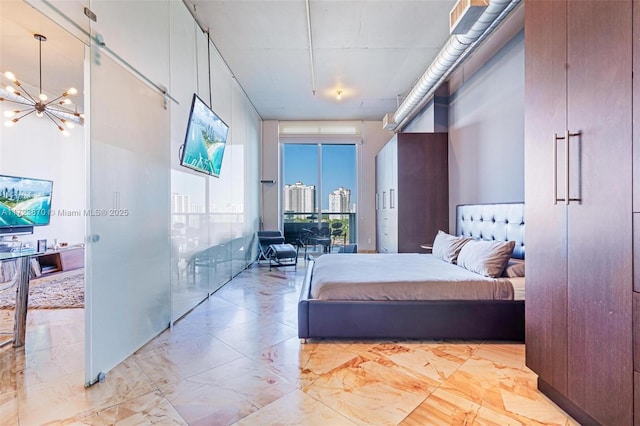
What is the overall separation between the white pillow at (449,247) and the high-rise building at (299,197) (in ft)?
13.7

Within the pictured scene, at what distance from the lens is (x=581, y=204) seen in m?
1.35

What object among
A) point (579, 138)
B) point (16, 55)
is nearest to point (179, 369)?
point (579, 138)

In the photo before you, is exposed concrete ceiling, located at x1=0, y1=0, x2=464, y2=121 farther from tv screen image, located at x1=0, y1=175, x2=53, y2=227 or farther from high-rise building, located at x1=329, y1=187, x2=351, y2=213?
high-rise building, located at x1=329, y1=187, x2=351, y2=213

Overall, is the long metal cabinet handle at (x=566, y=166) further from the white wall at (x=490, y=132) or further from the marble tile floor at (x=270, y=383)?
the white wall at (x=490, y=132)

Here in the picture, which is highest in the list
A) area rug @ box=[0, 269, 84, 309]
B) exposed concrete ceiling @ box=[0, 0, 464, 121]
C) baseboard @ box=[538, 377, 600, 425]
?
exposed concrete ceiling @ box=[0, 0, 464, 121]

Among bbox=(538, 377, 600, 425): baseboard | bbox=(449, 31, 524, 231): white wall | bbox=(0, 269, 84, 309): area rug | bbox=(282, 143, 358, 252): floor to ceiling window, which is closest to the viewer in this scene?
bbox=(538, 377, 600, 425): baseboard

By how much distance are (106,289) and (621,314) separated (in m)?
2.75

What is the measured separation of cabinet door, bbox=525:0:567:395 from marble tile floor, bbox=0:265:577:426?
13.5 inches

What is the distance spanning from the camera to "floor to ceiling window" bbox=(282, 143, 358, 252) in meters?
7.30

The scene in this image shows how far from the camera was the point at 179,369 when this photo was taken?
1938 millimetres

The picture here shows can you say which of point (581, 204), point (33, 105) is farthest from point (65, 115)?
point (581, 204)

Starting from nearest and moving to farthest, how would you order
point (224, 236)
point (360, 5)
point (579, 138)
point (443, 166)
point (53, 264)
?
1. point (579, 138)
2. point (360, 5)
3. point (224, 236)
4. point (443, 166)
5. point (53, 264)

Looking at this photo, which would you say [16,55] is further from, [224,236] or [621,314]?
[621,314]

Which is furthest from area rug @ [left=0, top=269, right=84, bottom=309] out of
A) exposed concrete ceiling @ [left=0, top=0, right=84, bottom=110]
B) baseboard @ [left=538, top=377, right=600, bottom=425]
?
baseboard @ [left=538, top=377, right=600, bottom=425]
